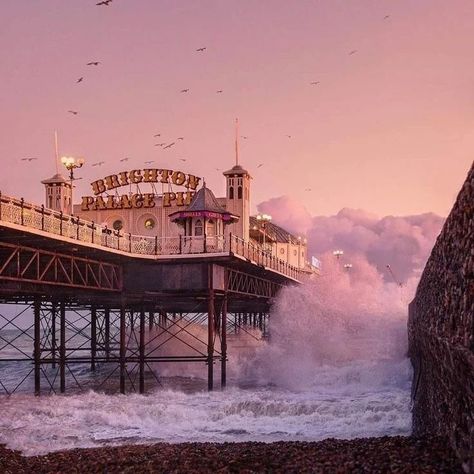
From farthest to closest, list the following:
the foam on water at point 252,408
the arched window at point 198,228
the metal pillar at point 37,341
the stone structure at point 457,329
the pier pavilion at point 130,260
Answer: the arched window at point 198,228, the metal pillar at point 37,341, the pier pavilion at point 130,260, the foam on water at point 252,408, the stone structure at point 457,329

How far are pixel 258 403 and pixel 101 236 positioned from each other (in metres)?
10.6

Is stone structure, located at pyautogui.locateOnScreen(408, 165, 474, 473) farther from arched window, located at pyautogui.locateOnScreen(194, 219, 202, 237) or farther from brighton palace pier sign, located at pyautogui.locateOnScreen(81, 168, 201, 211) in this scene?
brighton palace pier sign, located at pyautogui.locateOnScreen(81, 168, 201, 211)

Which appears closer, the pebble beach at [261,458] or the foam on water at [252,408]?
the pebble beach at [261,458]

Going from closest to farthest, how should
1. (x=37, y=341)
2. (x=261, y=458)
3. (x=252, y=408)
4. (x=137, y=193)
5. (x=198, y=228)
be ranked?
(x=261, y=458)
(x=252, y=408)
(x=37, y=341)
(x=198, y=228)
(x=137, y=193)

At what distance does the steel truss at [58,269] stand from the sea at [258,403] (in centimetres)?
575

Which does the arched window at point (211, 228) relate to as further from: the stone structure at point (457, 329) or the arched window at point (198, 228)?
the stone structure at point (457, 329)

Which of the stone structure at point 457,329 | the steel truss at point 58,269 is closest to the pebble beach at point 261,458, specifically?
the stone structure at point 457,329

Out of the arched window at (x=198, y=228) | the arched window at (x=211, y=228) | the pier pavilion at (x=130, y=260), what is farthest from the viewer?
the arched window at (x=198, y=228)

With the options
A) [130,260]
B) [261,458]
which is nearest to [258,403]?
[130,260]

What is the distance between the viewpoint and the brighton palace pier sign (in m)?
49.9

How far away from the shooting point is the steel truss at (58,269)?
27.3 meters

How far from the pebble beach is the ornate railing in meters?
9.56

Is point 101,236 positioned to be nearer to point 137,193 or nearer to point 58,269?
point 58,269

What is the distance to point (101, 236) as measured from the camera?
30.1m
